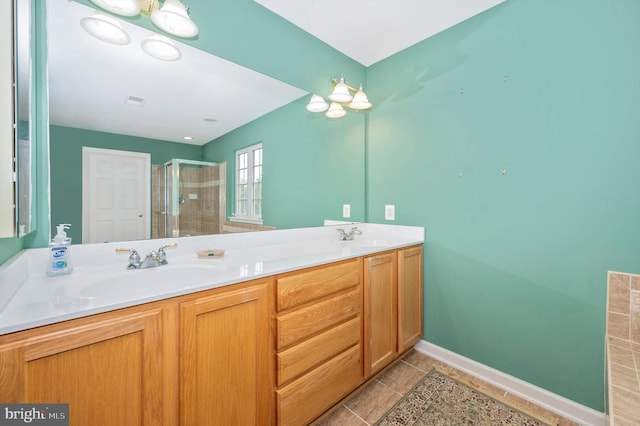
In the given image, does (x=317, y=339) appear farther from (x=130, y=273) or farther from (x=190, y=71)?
(x=190, y=71)

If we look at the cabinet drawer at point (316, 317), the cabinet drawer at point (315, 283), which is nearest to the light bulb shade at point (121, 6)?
the cabinet drawer at point (315, 283)

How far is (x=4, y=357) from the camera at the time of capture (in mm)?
604

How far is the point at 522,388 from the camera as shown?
1.59 meters

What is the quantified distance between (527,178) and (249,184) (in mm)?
1753

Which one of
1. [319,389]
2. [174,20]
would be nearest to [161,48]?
[174,20]

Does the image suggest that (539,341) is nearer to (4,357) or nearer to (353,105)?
(353,105)

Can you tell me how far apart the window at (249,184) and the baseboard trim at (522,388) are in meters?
1.71

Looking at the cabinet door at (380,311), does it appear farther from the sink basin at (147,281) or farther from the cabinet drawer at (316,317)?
the sink basin at (147,281)

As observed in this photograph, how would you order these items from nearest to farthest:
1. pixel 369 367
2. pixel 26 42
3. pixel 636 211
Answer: pixel 26 42, pixel 636 211, pixel 369 367

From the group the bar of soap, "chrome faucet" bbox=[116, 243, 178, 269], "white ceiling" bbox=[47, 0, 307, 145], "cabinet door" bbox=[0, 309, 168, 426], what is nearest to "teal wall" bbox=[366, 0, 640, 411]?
"white ceiling" bbox=[47, 0, 307, 145]

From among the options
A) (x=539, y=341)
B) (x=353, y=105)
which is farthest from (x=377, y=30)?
(x=539, y=341)

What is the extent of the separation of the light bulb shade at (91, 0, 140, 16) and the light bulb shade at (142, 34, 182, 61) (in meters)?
0.11

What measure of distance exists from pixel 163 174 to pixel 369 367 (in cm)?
164

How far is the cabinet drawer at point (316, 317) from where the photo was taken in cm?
116
